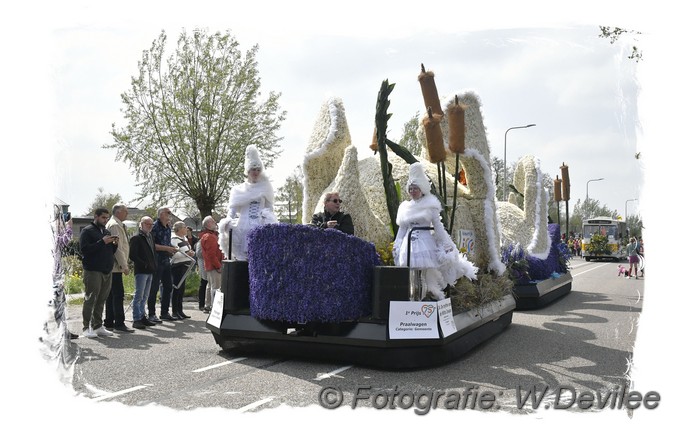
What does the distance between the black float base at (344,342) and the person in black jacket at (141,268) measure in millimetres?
2509

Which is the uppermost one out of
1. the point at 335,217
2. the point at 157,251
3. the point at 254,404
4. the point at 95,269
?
the point at 335,217

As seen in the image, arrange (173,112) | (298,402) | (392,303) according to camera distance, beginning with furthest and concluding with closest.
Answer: (173,112), (392,303), (298,402)

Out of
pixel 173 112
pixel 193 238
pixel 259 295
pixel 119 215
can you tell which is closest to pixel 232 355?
pixel 259 295

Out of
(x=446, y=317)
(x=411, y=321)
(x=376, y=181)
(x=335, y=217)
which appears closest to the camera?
(x=411, y=321)

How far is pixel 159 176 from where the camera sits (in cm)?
1844

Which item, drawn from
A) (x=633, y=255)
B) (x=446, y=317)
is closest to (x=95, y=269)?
(x=446, y=317)

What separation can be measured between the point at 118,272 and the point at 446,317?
4.78m

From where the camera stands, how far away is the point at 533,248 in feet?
43.2

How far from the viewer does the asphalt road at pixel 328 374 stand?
16.1ft

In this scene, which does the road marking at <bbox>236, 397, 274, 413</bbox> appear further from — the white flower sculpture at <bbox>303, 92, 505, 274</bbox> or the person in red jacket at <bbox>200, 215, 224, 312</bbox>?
the person in red jacket at <bbox>200, 215, 224, 312</bbox>

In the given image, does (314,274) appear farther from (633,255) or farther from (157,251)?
(633,255)

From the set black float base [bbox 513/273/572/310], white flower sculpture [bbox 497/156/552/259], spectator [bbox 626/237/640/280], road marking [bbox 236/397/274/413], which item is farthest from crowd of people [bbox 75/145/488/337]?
Answer: spectator [bbox 626/237/640/280]

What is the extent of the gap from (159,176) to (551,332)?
43.1 ft

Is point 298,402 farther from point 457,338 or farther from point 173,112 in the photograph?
point 173,112
